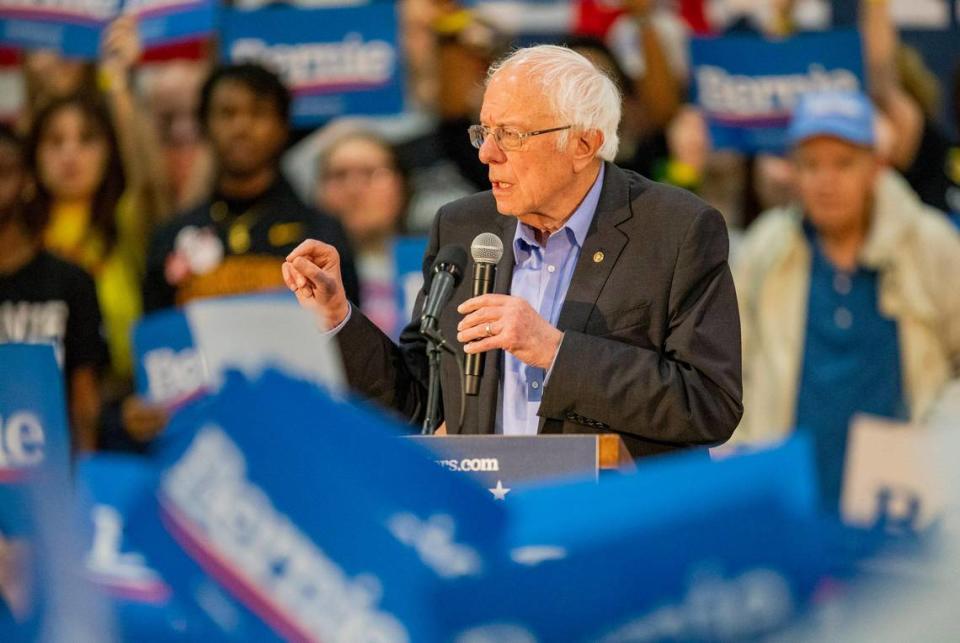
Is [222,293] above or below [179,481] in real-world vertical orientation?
below

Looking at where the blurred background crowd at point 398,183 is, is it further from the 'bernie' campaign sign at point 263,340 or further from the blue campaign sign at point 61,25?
the 'bernie' campaign sign at point 263,340

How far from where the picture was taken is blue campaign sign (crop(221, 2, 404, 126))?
710cm

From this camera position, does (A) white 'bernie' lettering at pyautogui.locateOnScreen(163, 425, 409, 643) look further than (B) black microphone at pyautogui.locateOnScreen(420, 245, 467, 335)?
No

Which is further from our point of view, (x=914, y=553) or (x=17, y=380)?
(x=17, y=380)

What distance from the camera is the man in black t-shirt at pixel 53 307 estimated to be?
5.93 m

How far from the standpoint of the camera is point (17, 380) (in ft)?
5.98

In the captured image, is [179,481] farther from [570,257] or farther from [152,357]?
[152,357]

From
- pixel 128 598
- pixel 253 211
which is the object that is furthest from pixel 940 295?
pixel 128 598

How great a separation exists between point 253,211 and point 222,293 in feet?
1.20

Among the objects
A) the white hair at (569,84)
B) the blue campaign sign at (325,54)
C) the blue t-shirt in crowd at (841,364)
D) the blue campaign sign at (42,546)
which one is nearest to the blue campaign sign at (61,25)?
the blue campaign sign at (325,54)

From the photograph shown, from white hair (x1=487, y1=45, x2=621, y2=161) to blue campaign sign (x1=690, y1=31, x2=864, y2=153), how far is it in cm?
369

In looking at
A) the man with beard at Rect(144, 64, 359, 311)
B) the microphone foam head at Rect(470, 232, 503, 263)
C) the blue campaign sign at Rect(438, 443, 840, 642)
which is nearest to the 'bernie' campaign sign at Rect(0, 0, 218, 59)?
the man with beard at Rect(144, 64, 359, 311)

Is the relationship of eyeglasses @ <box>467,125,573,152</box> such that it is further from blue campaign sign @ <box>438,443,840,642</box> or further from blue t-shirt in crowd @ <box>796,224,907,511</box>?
blue t-shirt in crowd @ <box>796,224,907,511</box>

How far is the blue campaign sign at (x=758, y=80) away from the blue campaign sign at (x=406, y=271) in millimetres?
1853
